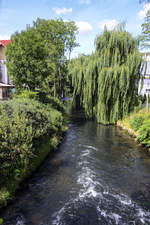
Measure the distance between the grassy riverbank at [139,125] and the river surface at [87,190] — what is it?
2.33 ft

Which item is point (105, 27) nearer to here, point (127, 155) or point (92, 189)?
point (127, 155)

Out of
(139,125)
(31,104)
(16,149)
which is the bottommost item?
(139,125)

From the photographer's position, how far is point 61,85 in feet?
79.5

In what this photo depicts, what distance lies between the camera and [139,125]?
37.8 feet

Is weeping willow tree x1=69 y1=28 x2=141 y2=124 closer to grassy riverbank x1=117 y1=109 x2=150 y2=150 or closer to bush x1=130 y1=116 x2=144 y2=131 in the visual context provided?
grassy riverbank x1=117 y1=109 x2=150 y2=150

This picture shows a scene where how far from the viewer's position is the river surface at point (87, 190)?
4609 mm

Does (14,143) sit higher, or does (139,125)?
→ (14,143)

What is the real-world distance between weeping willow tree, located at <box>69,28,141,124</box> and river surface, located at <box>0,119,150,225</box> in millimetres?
4959

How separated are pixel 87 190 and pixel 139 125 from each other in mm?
7244

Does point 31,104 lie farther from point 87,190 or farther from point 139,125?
point 139,125

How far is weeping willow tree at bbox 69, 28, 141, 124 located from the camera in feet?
42.5

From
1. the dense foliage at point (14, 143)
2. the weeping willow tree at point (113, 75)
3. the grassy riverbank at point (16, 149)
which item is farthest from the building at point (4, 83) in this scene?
the dense foliage at point (14, 143)

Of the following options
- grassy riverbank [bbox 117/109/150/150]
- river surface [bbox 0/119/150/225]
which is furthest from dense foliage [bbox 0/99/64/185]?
grassy riverbank [bbox 117/109/150/150]

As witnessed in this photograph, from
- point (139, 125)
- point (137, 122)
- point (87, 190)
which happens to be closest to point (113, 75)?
point (137, 122)
